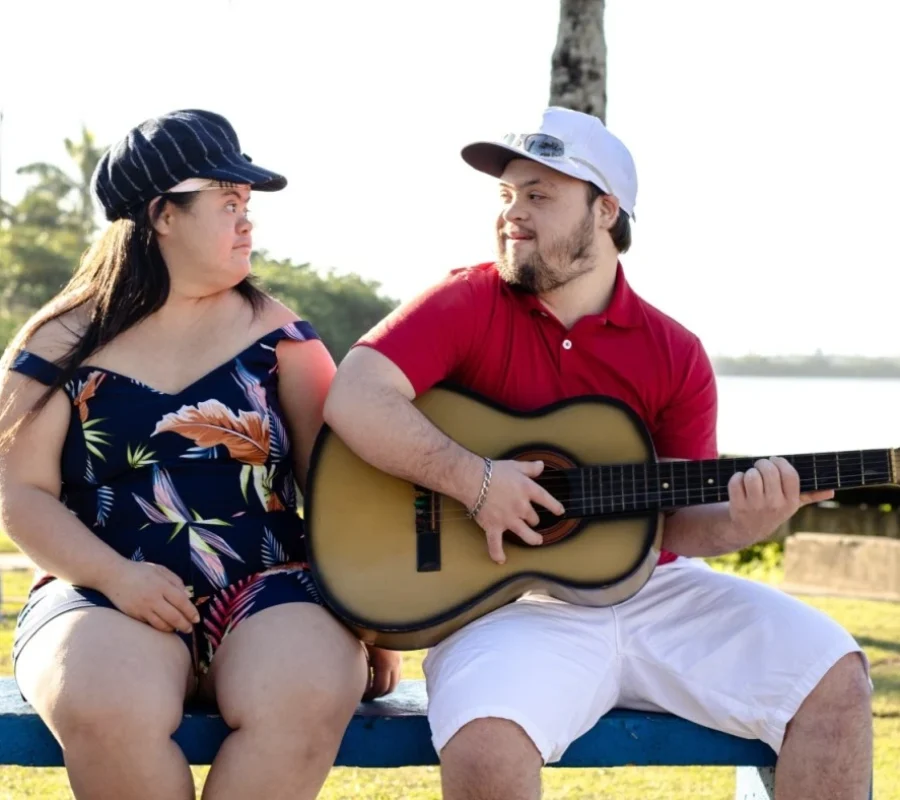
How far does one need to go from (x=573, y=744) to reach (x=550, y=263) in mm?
1077

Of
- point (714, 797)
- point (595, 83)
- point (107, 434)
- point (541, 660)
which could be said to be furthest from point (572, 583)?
point (595, 83)

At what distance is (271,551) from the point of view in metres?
3.13

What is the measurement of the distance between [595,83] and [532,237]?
493cm

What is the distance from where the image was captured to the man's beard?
3.26 metres

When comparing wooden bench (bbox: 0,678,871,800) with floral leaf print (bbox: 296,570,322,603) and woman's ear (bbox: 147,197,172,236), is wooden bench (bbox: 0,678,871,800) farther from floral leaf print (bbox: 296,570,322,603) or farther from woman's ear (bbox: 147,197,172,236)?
woman's ear (bbox: 147,197,172,236)

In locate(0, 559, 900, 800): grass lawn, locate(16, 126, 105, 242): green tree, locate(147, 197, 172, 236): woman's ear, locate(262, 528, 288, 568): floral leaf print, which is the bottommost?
locate(0, 559, 900, 800): grass lawn

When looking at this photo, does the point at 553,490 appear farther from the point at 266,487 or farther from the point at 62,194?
the point at 62,194

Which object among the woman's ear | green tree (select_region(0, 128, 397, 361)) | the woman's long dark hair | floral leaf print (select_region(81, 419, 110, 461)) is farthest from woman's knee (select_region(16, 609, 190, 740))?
green tree (select_region(0, 128, 397, 361))

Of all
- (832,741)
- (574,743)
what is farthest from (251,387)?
(832,741)

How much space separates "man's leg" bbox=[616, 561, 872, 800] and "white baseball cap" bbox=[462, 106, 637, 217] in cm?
93

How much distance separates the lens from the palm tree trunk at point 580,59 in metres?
7.94

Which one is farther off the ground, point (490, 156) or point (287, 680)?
point (490, 156)

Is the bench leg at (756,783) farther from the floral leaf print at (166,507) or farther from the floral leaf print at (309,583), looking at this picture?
the floral leaf print at (166,507)

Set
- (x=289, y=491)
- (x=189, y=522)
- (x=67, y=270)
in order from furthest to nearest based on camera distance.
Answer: (x=67, y=270) → (x=289, y=491) → (x=189, y=522)
